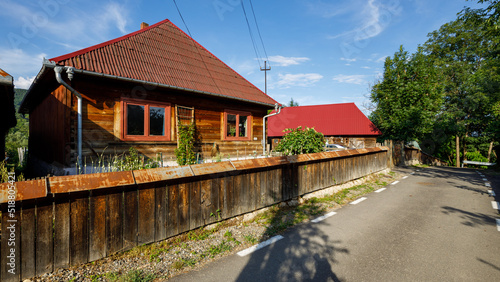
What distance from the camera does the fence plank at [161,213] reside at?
3.37 meters

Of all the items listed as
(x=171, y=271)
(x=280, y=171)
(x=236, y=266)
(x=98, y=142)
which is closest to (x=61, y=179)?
(x=171, y=271)

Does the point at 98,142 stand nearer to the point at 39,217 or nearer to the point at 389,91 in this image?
the point at 39,217

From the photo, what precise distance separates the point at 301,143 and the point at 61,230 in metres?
6.78

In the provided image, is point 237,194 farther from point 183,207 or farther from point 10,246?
point 10,246

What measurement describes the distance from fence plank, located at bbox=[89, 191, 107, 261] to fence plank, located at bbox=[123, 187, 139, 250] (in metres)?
0.24

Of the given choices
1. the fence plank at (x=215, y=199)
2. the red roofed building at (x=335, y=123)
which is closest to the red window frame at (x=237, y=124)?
the fence plank at (x=215, y=199)

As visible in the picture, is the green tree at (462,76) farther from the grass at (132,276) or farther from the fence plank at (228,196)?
the grass at (132,276)

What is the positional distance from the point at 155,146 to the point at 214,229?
17.3ft

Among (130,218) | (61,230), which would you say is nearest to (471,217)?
(130,218)

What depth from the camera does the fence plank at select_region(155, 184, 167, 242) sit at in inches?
133

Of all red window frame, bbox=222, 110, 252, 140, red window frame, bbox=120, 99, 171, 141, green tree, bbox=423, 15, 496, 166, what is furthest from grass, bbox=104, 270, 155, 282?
green tree, bbox=423, 15, 496, 166

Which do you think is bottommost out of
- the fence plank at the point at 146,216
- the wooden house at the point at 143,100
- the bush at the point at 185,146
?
the fence plank at the point at 146,216

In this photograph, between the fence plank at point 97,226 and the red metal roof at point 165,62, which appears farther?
the red metal roof at point 165,62

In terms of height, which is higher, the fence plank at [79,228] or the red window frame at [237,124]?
the red window frame at [237,124]
